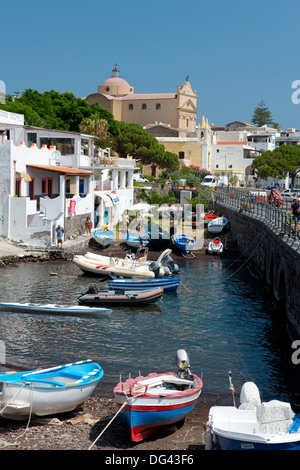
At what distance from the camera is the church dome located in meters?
123

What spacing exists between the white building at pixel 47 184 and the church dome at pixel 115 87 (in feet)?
230

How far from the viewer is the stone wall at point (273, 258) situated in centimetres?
2366

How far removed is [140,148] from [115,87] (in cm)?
4654

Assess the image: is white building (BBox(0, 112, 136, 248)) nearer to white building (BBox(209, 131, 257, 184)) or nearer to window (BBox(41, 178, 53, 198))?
window (BBox(41, 178, 53, 198))

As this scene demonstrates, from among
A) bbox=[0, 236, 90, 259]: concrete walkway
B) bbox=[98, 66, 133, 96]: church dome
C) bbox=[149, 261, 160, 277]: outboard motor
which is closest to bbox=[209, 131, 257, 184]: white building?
bbox=[98, 66, 133, 96]: church dome

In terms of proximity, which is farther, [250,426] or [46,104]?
[46,104]

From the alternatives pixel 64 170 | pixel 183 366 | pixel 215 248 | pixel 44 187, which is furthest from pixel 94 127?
pixel 183 366

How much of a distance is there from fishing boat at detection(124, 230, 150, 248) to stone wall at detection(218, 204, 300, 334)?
7702 mm

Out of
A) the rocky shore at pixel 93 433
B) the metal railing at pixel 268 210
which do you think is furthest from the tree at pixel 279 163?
the rocky shore at pixel 93 433

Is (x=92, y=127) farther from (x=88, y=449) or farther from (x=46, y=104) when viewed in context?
(x=88, y=449)

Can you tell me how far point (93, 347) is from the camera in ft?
70.5

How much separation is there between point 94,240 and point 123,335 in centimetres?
2146

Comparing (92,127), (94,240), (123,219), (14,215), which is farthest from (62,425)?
(92,127)

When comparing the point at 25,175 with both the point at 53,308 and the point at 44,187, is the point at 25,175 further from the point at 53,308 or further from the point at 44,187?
the point at 53,308
